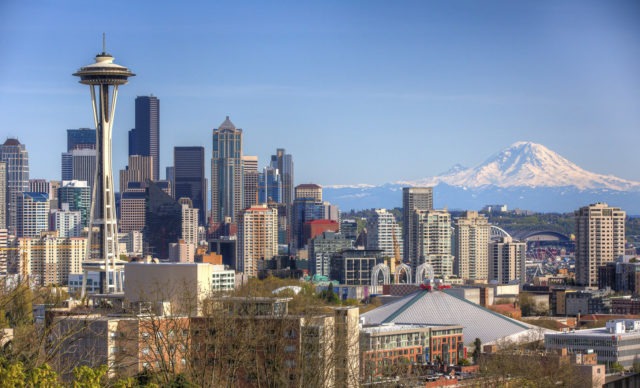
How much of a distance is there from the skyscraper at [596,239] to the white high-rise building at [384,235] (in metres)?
19.1

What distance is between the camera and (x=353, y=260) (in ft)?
292

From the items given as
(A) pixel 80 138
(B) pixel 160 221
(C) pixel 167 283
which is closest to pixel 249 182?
(A) pixel 80 138

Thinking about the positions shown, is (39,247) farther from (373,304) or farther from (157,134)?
(157,134)

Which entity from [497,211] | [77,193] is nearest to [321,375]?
[77,193]

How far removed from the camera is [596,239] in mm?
Result: 88250

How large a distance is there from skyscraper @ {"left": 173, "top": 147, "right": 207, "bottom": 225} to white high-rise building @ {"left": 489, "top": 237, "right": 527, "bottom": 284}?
51177mm

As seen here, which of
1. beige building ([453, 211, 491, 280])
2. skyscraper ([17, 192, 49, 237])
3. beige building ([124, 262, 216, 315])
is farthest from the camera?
skyscraper ([17, 192, 49, 237])

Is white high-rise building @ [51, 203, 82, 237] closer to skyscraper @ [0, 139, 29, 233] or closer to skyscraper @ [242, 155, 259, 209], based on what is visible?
skyscraper @ [0, 139, 29, 233]

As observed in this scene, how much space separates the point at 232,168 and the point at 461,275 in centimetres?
5241

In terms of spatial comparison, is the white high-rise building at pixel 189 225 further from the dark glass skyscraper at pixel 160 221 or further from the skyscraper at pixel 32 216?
the skyscraper at pixel 32 216

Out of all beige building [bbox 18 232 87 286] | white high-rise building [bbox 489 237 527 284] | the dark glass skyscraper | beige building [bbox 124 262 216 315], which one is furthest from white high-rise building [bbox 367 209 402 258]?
beige building [bbox 124 262 216 315]

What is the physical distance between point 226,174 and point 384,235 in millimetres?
41665

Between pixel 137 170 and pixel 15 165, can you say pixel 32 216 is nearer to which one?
pixel 15 165

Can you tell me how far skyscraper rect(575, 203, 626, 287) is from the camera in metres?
87.4
